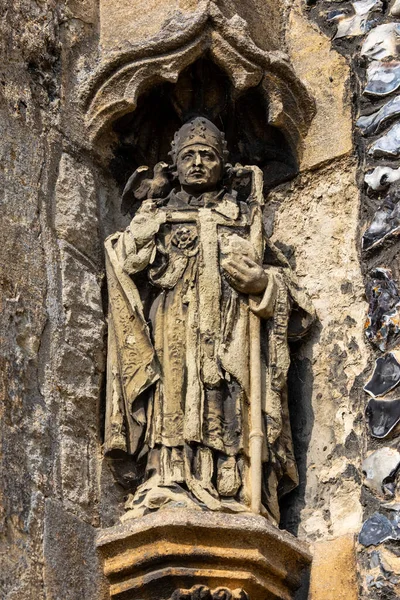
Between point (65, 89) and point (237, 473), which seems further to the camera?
point (65, 89)

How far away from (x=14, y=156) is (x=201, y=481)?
130 centimetres

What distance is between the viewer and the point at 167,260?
19.7 ft

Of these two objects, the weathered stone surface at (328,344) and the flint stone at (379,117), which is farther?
the flint stone at (379,117)

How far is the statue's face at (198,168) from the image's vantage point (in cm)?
614

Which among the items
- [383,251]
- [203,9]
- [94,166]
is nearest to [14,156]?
[94,166]

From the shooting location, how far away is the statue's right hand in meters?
6.02

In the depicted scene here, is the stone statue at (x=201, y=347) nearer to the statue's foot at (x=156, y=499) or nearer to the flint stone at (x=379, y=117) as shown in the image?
the statue's foot at (x=156, y=499)

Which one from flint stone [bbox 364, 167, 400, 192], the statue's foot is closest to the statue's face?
flint stone [bbox 364, 167, 400, 192]

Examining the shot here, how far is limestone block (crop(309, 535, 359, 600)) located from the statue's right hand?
1.16m

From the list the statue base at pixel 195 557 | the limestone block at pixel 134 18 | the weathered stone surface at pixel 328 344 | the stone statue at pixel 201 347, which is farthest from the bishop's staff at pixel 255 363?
the limestone block at pixel 134 18

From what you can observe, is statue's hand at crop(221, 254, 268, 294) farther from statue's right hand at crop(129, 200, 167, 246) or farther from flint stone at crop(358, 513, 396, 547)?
flint stone at crop(358, 513, 396, 547)

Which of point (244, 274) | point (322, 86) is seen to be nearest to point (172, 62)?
point (322, 86)

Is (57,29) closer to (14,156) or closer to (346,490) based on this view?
(14,156)

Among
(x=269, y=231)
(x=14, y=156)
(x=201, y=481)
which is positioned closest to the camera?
(x=201, y=481)
